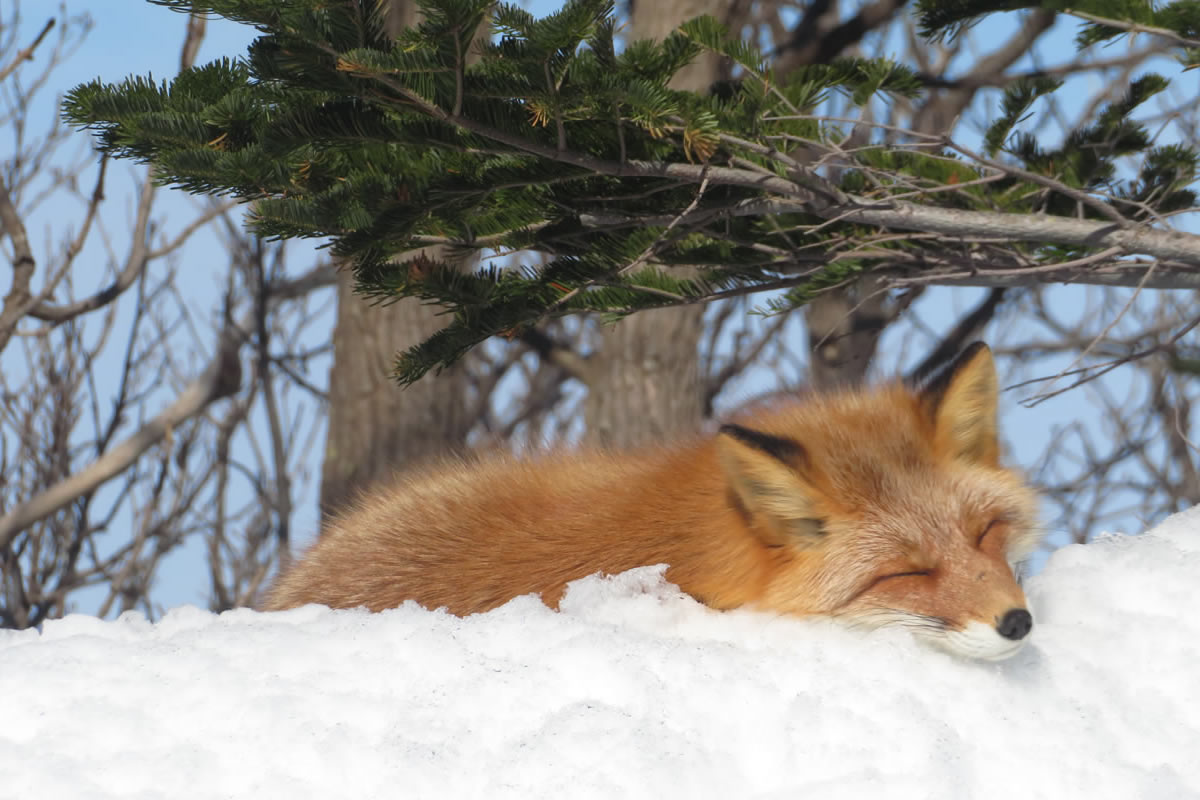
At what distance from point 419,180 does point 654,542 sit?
1215 millimetres

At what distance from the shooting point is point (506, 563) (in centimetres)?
328

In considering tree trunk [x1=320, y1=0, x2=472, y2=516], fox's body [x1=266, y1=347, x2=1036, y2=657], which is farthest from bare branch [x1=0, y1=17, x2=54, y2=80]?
fox's body [x1=266, y1=347, x2=1036, y2=657]

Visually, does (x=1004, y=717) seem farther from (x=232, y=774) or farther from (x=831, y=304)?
(x=831, y=304)

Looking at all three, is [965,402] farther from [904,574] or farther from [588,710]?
[588,710]

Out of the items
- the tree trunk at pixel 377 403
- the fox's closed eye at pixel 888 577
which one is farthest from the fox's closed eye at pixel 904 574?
the tree trunk at pixel 377 403

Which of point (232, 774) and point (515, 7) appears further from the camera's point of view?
point (515, 7)

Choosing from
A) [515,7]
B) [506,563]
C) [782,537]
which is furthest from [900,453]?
[515,7]

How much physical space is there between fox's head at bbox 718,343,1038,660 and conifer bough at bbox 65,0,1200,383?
1.98ft

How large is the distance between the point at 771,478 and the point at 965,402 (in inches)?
26.3

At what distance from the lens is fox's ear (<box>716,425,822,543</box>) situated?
2.81 m

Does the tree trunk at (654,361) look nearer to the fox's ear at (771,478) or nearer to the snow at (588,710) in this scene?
the fox's ear at (771,478)

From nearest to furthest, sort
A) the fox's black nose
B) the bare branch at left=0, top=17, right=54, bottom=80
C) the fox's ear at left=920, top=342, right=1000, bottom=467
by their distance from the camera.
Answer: the fox's black nose, the fox's ear at left=920, top=342, right=1000, bottom=467, the bare branch at left=0, top=17, right=54, bottom=80

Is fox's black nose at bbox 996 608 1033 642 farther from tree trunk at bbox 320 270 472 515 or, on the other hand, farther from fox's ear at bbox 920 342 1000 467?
tree trunk at bbox 320 270 472 515

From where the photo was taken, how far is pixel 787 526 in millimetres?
2941
